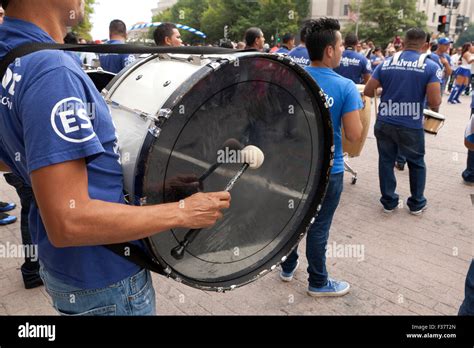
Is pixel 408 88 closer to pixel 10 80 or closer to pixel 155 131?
pixel 155 131

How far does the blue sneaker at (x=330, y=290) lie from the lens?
3.15 metres

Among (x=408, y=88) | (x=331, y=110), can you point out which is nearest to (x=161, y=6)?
(x=408, y=88)

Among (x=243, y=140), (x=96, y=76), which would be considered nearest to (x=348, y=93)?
(x=243, y=140)

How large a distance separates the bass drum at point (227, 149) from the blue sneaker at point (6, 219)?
11.4 feet

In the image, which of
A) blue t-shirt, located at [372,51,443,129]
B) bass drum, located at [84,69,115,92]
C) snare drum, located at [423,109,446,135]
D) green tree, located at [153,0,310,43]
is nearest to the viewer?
bass drum, located at [84,69,115,92]

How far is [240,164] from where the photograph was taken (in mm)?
1596

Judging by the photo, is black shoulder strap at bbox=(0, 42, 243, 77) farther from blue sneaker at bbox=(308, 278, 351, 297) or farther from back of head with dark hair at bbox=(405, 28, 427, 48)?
back of head with dark hair at bbox=(405, 28, 427, 48)

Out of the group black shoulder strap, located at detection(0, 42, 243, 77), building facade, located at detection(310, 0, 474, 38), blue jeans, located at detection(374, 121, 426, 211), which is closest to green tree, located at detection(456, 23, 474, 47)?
building facade, located at detection(310, 0, 474, 38)

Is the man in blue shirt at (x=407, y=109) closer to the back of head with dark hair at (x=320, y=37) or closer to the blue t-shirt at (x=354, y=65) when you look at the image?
the back of head with dark hair at (x=320, y=37)

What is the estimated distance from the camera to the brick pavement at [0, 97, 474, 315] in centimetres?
300

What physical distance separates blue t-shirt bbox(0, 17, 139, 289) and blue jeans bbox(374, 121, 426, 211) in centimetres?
396

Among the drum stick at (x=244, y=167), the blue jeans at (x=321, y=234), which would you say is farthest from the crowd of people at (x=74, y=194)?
the blue jeans at (x=321, y=234)

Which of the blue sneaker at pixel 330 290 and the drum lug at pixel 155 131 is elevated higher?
the drum lug at pixel 155 131
